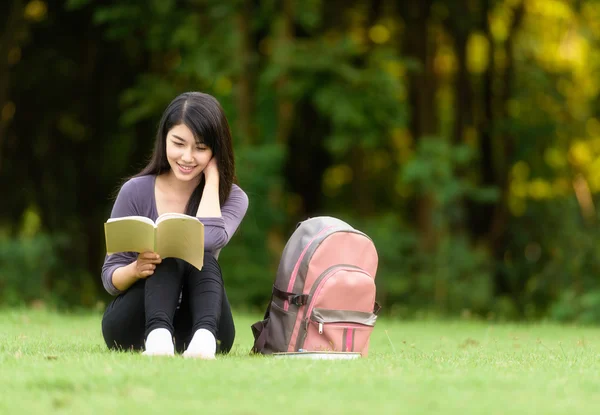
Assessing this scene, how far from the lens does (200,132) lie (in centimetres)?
492

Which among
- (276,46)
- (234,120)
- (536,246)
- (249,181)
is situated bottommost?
(536,246)

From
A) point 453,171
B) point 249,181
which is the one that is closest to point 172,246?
point 249,181

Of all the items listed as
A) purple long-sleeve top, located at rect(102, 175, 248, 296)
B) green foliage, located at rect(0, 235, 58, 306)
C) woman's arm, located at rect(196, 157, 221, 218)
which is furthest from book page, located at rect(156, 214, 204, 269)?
green foliage, located at rect(0, 235, 58, 306)

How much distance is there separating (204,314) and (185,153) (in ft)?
2.77

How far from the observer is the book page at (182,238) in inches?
176

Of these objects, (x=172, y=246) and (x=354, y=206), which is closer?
(x=172, y=246)

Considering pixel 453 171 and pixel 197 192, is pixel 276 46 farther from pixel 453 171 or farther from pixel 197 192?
pixel 197 192

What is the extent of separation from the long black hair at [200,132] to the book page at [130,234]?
0.65m

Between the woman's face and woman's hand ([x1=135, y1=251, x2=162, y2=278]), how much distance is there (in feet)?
1.81

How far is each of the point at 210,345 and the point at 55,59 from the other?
490 inches

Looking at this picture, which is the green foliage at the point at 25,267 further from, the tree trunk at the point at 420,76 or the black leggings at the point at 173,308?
the black leggings at the point at 173,308

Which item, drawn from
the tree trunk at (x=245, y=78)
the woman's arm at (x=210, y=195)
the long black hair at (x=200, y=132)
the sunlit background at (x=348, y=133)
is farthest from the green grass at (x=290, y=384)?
the tree trunk at (x=245, y=78)

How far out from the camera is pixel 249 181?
12.7 metres

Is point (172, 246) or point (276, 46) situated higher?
point (276, 46)
